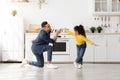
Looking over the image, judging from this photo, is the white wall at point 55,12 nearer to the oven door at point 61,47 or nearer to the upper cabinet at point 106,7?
the upper cabinet at point 106,7

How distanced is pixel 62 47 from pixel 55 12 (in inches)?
47.6

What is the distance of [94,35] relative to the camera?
9.42 meters

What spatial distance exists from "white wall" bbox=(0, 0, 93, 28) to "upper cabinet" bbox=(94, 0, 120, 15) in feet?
1.13

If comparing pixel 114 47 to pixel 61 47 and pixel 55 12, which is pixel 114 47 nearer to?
pixel 61 47

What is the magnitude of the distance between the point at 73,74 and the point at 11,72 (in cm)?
143

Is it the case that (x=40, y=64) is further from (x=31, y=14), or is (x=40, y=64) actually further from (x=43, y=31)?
(x=31, y=14)

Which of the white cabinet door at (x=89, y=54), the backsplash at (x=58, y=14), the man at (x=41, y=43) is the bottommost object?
the white cabinet door at (x=89, y=54)

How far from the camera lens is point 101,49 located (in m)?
9.42

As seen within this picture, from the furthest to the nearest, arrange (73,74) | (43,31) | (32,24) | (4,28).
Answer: (32,24) → (4,28) → (43,31) → (73,74)

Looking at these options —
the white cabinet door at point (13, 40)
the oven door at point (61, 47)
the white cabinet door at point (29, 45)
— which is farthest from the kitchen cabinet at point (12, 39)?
the oven door at point (61, 47)

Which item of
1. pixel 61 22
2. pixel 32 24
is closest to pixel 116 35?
pixel 61 22

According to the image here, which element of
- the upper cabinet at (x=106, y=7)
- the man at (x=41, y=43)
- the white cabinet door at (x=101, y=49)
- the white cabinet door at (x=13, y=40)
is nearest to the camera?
the man at (x=41, y=43)

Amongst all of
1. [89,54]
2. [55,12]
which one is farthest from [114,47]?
[55,12]

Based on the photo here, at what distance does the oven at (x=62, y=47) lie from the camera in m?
9.41
